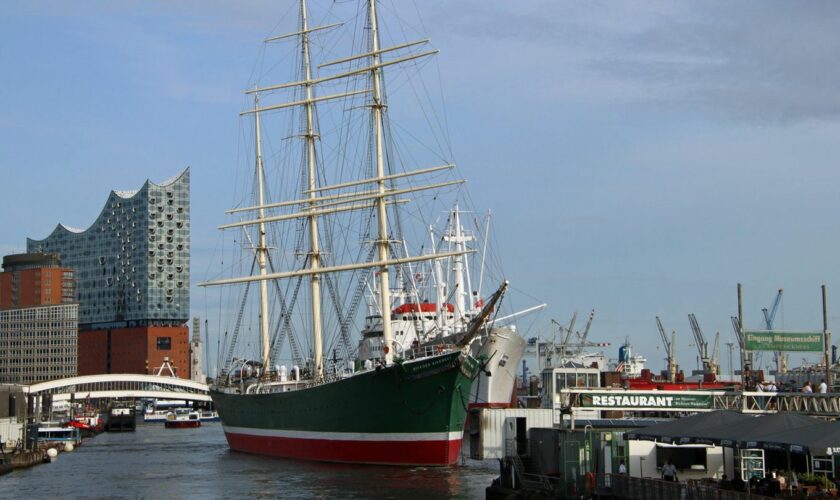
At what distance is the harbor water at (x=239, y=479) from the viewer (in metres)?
49.8

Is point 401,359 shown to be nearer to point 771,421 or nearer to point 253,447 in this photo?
point 253,447

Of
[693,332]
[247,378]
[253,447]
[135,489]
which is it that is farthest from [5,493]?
[693,332]

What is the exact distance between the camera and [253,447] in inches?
3118

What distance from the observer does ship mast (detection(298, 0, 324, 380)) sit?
261ft

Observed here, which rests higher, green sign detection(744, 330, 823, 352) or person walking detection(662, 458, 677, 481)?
green sign detection(744, 330, 823, 352)

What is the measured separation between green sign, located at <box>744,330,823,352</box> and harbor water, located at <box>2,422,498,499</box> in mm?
14421

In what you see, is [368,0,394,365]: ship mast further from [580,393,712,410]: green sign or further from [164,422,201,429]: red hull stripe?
[164,422,201,429]: red hull stripe

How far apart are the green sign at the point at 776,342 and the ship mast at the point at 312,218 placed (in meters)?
30.5

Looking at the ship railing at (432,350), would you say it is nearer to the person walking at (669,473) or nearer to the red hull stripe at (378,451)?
the red hull stripe at (378,451)

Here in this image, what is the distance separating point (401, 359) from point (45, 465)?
29.3 metres

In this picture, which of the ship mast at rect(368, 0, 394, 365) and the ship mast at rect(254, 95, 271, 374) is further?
the ship mast at rect(254, 95, 271, 374)

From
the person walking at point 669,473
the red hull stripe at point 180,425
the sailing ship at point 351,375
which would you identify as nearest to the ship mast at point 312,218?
the sailing ship at point 351,375

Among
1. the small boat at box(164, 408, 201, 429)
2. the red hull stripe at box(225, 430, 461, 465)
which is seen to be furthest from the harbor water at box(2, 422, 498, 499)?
the small boat at box(164, 408, 201, 429)

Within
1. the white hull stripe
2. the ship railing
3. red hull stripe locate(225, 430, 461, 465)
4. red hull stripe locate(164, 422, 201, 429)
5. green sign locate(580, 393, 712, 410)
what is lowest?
red hull stripe locate(164, 422, 201, 429)
